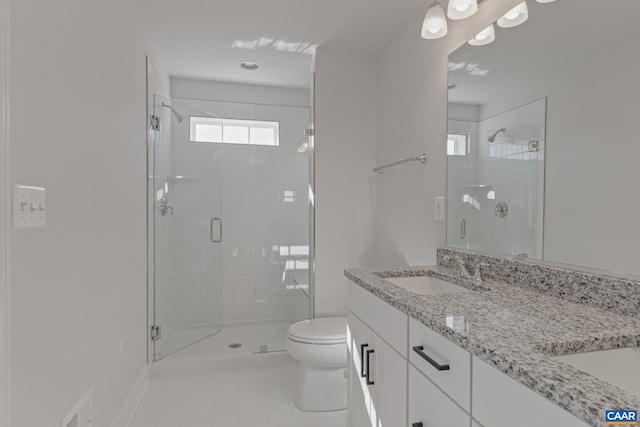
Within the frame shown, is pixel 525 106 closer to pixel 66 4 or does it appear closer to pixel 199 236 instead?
pixel 66 4

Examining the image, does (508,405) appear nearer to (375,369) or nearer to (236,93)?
(375,369)

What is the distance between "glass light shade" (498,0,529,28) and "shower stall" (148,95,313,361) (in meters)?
1.58

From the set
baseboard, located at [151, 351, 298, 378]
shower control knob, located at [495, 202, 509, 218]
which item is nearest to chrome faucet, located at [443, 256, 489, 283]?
shower control knob, located at [495, 202, 509, 218]

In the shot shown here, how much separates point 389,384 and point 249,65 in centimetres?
269

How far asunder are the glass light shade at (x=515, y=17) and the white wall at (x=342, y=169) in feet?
4.19

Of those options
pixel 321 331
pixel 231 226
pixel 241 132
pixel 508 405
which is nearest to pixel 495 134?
pixel 508 405

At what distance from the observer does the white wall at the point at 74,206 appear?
0.99 meters

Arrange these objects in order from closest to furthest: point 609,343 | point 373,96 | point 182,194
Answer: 1. point 609,343
2. point 373,96
3. point 182,194

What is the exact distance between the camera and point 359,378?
1538 mm

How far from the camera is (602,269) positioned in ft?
3.58

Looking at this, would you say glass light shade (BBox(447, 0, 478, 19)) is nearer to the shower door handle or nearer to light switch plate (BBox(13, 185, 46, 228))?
light switch plate (BBox(13, 185, 46, 228))

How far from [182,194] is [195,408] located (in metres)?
1.69

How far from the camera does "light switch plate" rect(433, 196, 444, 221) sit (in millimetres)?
1919

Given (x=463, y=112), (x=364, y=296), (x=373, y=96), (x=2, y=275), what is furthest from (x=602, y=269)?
(x=373, y=96)
